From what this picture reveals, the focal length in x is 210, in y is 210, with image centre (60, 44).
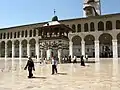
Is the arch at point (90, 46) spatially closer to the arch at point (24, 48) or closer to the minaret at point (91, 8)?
the minaret at point (91, 8)

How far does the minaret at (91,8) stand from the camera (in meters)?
49.4

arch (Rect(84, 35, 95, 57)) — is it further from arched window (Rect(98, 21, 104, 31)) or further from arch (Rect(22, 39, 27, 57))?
arch (Rect(22, 39, 27, 57))

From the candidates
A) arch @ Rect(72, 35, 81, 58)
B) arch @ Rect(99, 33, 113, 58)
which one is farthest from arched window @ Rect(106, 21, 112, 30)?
arch @ Rect(72, 35, 81, 58)

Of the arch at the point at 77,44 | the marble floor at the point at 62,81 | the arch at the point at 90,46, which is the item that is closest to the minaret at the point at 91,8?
the arch at the point at 90,46

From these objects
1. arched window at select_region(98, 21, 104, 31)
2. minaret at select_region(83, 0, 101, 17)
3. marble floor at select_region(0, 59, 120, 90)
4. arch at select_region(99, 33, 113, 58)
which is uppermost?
minaret at select_region(83, 0, 101, 17)

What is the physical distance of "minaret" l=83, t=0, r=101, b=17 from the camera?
49.4m

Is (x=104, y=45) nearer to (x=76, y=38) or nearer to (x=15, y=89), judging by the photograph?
(x=76, y=38)

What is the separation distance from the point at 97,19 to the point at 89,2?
13.8 meters

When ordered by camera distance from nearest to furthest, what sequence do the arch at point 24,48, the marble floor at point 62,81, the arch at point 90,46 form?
the marble floor at point 62,81
the arch at point 90,46
the arch at point 24,48

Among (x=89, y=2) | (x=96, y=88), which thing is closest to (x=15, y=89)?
(x=96, y=88)

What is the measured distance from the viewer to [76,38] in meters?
45.6

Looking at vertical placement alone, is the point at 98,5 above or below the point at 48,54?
above

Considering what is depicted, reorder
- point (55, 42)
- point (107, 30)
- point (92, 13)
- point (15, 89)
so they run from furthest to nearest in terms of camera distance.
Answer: point (92, 13), point (107, 30), point (55, 42), point (15, 89)

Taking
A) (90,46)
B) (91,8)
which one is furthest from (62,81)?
(91,8)
